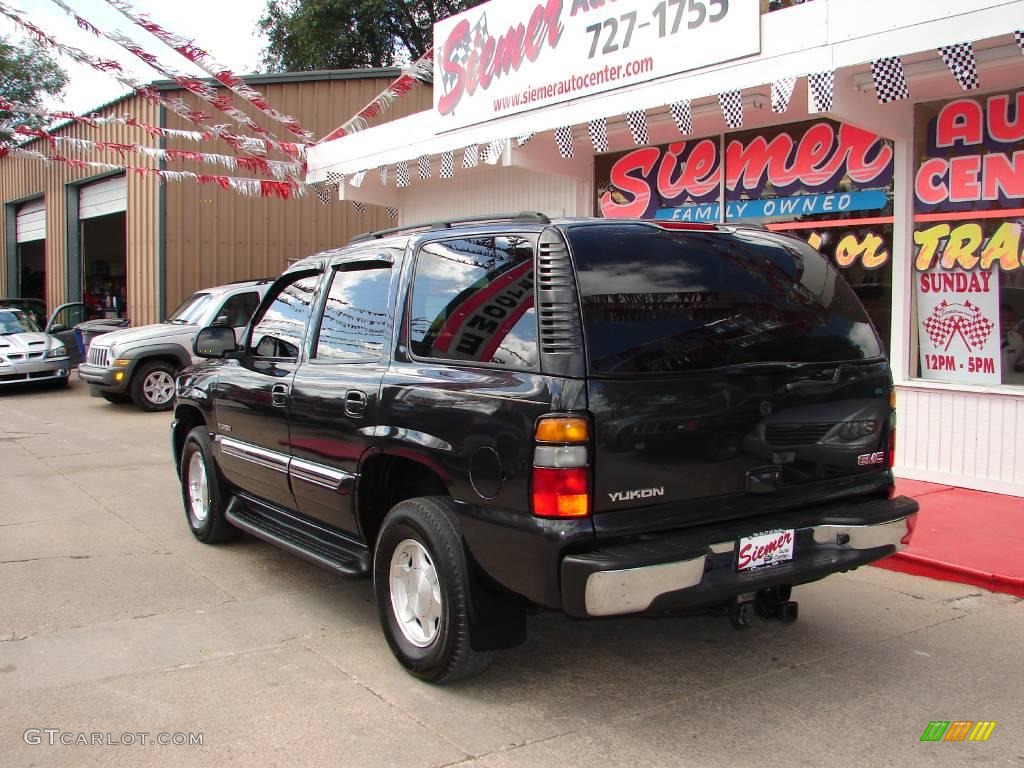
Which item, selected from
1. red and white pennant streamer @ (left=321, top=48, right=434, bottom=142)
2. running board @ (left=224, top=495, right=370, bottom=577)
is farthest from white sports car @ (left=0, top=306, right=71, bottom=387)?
running board @ (left=224, top=495, right=370, bottom=577)

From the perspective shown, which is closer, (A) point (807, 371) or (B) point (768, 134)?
(A) point (807, 371)

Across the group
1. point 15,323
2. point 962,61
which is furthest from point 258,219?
point 962,61

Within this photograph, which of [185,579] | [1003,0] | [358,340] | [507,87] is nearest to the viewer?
[358,340]

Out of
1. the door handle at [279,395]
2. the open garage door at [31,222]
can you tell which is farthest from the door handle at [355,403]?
the open garage door at [31,222]

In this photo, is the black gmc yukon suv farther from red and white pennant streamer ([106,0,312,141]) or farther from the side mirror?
red and white pennant streamer ([106,0,312,141])

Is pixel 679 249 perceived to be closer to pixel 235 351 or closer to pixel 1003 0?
pixel 235 351

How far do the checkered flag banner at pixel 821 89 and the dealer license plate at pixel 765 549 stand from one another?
460cm

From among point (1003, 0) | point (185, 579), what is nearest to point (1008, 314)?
point (1003, 0)

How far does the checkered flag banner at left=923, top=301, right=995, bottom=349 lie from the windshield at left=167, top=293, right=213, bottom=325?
33.3 feet

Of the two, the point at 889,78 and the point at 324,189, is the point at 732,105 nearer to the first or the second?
the point at 889,78

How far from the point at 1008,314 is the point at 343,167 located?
8.96 meters

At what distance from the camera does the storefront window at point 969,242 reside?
279 inches

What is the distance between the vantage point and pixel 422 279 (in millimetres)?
4164

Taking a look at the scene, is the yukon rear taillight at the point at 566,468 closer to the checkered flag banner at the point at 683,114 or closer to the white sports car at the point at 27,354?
the checkered flag banner at the point at 683,114
